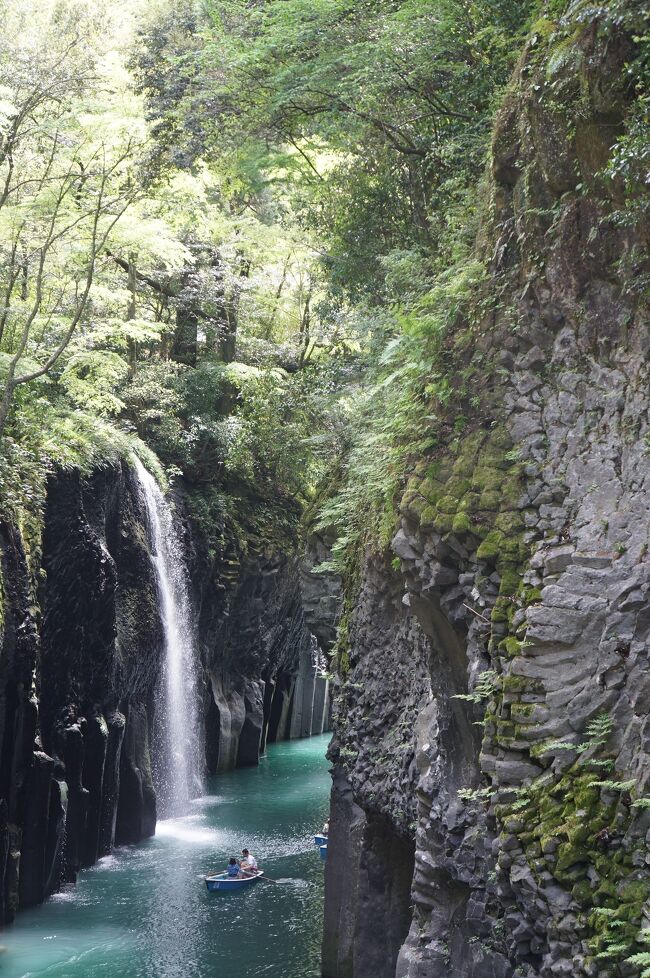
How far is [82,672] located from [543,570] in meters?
14.7

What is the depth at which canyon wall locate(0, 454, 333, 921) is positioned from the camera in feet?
55.1

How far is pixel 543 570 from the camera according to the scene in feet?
27.1

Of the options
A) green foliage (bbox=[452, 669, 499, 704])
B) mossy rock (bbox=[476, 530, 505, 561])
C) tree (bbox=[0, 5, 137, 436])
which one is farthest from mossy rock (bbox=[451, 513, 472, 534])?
tree (bbox=[0, 5, 137, 436])

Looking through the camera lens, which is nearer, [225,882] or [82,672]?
[225,882]

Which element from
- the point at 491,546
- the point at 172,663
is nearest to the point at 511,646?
the point at 491,546


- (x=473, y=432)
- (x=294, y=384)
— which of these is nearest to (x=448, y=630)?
(x=473, y=432)

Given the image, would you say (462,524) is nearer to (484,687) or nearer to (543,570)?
(543,570)

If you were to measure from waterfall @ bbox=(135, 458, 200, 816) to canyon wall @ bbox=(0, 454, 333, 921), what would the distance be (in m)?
0.59

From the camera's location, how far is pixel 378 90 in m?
14.0

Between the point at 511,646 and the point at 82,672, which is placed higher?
the point at 82,672

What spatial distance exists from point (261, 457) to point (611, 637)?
24212 mm

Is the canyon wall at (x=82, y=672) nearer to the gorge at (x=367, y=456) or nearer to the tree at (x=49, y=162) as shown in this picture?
the gorge at (x=367, y=456)

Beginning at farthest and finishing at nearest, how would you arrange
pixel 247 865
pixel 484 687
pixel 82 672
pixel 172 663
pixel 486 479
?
pixel 172 663, pixel 247 865, pixel 82 672, pixel 486 479, pixel 484 687

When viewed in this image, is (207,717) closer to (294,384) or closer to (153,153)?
(294,384)
